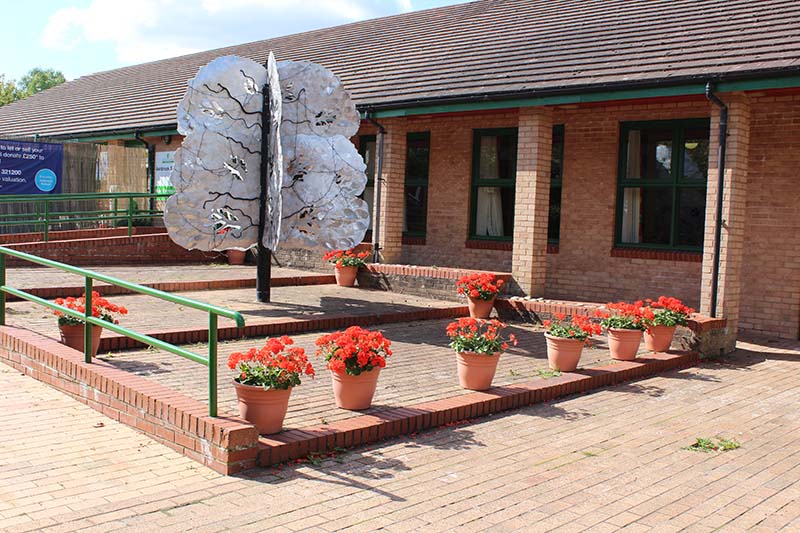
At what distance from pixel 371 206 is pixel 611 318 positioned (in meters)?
9.09

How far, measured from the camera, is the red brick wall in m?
12.1

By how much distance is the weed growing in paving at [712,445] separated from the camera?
6.61 metres

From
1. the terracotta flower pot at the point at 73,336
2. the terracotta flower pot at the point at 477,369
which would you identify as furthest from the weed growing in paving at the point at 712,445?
the terracotta flower pot at the point at 73,336

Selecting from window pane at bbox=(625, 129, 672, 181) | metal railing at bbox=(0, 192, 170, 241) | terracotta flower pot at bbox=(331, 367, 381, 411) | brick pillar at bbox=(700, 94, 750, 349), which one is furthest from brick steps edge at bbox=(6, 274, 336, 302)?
brick pillar at bbox=(700, 94, 750, 349)

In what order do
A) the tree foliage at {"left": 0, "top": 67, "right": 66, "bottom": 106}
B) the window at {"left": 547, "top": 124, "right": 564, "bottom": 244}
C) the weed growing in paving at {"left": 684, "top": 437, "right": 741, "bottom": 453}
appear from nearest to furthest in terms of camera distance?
the weed growing in paving at {"left": 684, "top": 437, "right": 741, "bottom": 453}, the window at {"left": 547, "top": 124, "right": 564, "bottom": 244}, the tree foliage at {"left": 0, "top": 67, "right": 66, "bottom": 106}

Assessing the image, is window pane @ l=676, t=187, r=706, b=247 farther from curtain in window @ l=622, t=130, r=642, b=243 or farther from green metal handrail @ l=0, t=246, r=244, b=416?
green metal handrail @ l=0, t=246, r=244, b=416

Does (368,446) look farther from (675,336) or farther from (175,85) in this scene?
(175,85)

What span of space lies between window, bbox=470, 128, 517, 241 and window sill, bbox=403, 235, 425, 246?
1.30 m

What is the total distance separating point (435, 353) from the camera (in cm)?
995

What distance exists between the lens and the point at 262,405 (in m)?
5.95

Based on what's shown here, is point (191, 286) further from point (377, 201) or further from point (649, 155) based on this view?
point (649, 155)

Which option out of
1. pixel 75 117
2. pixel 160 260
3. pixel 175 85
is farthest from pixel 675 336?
pixel 75 117

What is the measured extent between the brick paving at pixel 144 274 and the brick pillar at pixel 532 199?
16.5ft

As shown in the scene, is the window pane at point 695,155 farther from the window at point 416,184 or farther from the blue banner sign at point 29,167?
the blue banner sign at point 29,167
